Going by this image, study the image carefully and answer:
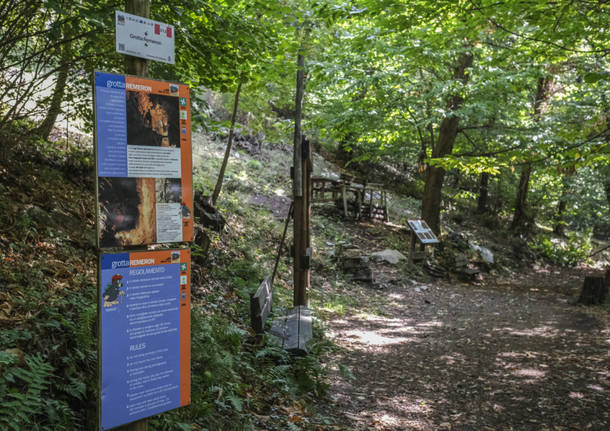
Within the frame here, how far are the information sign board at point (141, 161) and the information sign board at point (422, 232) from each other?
463 inches

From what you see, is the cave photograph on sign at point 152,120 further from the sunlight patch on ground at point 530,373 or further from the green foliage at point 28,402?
the sunlight patch on ground at point 530,373

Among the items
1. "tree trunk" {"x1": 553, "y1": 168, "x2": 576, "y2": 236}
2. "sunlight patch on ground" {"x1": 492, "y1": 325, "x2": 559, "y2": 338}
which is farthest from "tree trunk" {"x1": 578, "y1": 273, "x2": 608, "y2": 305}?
"tree trunk" {"x1": 553, "y1": 168, "x2": 576, "y2": 236}

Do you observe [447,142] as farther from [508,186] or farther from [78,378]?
[78,378]

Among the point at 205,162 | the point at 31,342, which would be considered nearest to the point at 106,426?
the point at 31,342

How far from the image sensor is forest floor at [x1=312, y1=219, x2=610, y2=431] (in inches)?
177

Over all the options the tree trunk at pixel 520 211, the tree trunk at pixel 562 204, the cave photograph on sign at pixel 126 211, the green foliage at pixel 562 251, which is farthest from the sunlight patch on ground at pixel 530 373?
the tree trunk at pixel 520 211

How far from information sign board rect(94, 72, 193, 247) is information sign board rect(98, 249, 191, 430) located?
6.1 inches

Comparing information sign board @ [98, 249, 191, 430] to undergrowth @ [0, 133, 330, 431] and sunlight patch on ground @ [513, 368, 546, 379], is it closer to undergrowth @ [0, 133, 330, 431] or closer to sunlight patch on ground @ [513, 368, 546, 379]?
undergrowth @ [0, 133, 330, 431]

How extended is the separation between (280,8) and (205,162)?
10.3 meters

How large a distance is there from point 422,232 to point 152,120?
40.5 feet

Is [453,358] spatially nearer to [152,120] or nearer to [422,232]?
[152,120]

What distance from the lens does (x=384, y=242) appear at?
15.6 metres

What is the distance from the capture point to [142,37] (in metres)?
2.45

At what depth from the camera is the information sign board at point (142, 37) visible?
7.73ft
